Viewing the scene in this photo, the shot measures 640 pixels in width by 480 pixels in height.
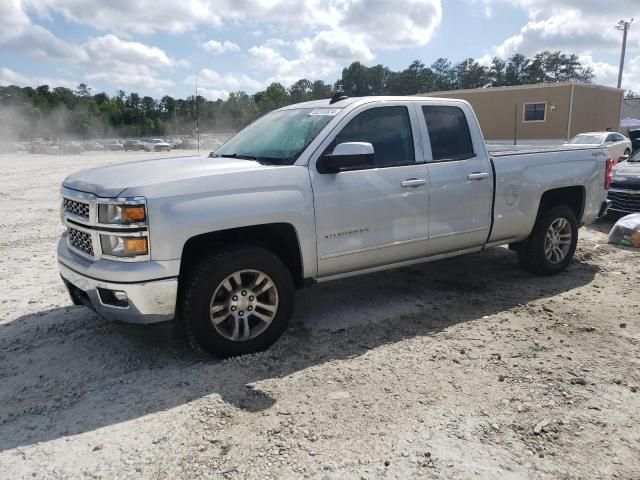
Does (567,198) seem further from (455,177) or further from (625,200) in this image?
(625,200)

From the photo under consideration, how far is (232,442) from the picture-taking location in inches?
114

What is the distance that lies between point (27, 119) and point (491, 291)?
260ft

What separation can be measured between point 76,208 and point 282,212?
1.50 m

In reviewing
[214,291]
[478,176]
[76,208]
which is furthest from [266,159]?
[478,176]

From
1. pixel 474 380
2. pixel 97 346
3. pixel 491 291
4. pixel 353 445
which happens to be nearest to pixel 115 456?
pixel 353 445

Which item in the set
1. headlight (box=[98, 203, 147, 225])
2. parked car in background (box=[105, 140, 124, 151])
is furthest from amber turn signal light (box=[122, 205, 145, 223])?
parked car in background (box=[105, 140, 124, 151])

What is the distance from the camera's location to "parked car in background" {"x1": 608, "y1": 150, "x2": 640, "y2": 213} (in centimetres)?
880

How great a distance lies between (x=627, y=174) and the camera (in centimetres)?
908

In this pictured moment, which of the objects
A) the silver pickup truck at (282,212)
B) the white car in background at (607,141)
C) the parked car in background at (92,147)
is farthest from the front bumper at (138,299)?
the parked car in background at (92,147)

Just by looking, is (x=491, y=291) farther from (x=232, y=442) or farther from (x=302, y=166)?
(x=232, y=442)

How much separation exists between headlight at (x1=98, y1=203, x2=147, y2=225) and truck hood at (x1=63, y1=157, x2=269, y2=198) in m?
0.09

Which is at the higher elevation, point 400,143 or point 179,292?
point 400,143

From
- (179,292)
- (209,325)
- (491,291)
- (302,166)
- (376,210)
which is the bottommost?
(491,291)

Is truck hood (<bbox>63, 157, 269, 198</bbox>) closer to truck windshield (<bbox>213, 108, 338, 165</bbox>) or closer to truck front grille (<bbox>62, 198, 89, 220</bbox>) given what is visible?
truck front grille (<bbox>62, 198, 89, 220</bbox>)
